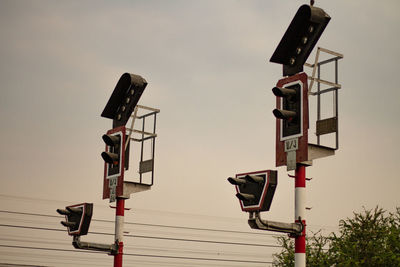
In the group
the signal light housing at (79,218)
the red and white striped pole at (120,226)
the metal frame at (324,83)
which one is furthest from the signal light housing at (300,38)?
the red and white striped pole at (120,226)

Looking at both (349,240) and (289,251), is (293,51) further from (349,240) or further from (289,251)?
(289,251)

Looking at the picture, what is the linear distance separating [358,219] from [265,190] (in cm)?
2828

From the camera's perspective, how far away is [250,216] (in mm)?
12375

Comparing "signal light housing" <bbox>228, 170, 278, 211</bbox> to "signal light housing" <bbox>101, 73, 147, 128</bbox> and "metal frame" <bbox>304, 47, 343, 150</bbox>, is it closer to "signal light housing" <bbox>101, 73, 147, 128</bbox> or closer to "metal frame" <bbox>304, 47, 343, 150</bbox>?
"metal frame" <bbox>304, 47, 343, 150</bbox>

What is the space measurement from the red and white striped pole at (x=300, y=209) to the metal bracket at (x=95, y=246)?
22.8ft

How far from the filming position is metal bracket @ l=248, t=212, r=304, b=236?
40.3 feet

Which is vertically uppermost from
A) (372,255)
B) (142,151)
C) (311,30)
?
(311,30)

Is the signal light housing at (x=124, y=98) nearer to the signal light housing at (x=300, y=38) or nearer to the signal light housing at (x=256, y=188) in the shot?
the signal light housing at (x=300, y=38)

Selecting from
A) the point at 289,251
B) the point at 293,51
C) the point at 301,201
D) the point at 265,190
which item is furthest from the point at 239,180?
the point at 289,251

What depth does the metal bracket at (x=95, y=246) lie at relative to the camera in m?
18.1

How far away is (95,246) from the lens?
61.0ft

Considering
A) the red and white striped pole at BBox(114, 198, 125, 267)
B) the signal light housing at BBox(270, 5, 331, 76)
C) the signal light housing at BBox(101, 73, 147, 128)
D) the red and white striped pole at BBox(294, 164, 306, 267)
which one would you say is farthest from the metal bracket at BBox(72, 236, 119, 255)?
the signal light housing at BBox(270, 5, 331, 76)

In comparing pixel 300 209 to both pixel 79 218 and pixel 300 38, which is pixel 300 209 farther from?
pixel 79 218

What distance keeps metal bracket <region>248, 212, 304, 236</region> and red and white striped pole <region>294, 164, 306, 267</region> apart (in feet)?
0.41
